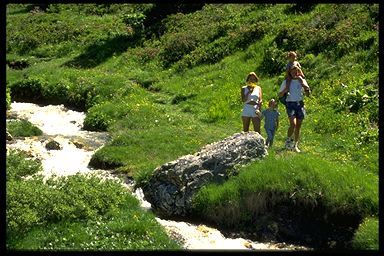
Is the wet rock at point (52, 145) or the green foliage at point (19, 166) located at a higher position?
the green foliage at point (19, 166)


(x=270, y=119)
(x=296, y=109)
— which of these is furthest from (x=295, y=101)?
(x=270, y=119)

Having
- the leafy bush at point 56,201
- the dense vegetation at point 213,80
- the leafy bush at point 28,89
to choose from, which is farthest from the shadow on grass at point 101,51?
the leafy bush at point 56,201

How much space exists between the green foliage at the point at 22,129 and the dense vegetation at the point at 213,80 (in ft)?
9.78

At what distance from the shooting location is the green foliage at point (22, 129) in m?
28.0

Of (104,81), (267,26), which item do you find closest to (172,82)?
(104,81)

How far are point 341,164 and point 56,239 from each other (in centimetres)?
1020

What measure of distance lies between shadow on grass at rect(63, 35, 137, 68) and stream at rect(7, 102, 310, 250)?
29.8ft

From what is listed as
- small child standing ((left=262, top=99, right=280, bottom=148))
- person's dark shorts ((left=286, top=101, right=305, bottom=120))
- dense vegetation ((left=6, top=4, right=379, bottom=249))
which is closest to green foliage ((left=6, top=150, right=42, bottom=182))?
dense vegetation ((left=6, top=4, right=379, bottom=249))

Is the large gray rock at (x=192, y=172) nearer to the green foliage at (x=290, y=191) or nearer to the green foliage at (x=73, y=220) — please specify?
the green foliage at (x=290, y=191)

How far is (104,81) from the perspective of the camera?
36781 millimetres

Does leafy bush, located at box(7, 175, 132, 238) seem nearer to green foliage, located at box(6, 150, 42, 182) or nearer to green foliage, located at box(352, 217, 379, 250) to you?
green foliage, located at box(6, 150, 42, 182)

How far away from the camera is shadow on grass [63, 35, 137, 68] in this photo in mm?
44378

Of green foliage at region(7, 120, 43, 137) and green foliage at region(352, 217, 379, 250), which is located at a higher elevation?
green foliage at region(352, 217, 379, 250)

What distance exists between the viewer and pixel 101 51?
46.4m
